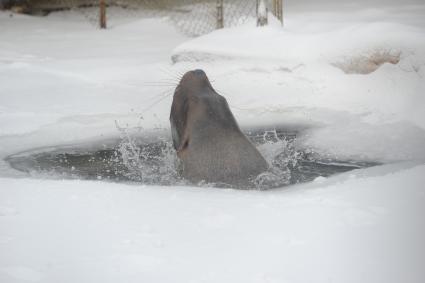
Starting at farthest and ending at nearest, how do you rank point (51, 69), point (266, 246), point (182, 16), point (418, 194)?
point (182, 16)
point (51, 69)
point (418, 194)
point (266, 246)

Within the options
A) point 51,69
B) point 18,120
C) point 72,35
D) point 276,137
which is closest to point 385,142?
point 276,137

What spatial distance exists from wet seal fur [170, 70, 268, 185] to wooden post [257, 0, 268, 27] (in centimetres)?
264

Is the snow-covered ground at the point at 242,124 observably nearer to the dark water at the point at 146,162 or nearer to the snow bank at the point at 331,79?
the snow bank at the point at 331,79

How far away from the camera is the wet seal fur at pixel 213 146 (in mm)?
4715

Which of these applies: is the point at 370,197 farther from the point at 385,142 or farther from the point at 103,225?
the point at 385,142

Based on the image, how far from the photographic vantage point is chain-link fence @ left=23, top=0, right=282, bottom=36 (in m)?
10.4

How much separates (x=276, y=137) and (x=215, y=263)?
306 centimetres

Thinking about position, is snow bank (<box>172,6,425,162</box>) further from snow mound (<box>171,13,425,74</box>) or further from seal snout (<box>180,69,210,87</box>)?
seal snout (<box>180,69,210,87</box>)

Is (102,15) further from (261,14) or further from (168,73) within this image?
(261,14)

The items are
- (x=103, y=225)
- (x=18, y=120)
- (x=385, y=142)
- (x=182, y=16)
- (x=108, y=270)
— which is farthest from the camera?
(x=182, y=16)

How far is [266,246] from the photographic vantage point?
312 cm

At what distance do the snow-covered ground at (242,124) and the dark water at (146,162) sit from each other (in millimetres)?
A: 204

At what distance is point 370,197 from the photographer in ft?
12.2

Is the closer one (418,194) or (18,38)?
(418,194)
